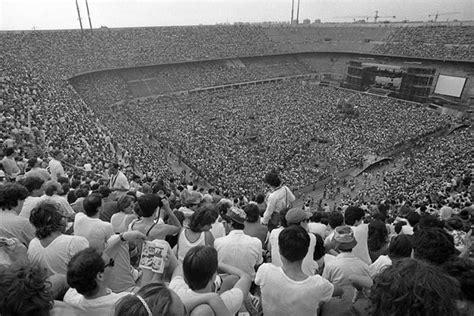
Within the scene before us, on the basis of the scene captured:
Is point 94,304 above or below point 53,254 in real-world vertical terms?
above

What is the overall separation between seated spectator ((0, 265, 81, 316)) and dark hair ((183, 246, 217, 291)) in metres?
0.89

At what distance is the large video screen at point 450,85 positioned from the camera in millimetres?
33750

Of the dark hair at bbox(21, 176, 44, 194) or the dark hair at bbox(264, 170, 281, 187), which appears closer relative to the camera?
the dark hair at bbox(21, 176, 44, 194)

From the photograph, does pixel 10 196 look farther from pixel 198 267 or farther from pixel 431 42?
pixel 431 42

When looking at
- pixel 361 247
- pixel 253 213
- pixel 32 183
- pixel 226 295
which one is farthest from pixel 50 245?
pixel 361 247

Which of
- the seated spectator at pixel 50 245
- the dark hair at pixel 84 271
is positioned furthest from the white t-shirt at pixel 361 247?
the seated spectator at pixel 50 245

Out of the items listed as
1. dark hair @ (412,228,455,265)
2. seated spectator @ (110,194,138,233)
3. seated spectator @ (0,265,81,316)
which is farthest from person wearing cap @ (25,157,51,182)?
dark hair @ (412,228,455,265)

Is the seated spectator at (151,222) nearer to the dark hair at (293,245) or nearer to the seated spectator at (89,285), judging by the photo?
the seated spectator at (89,285)

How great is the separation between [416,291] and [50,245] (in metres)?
3.18

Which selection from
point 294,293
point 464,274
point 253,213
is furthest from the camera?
point 253,213

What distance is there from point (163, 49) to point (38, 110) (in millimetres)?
28961

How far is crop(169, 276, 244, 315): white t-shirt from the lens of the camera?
7.83 feet

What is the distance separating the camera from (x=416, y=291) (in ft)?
5.62

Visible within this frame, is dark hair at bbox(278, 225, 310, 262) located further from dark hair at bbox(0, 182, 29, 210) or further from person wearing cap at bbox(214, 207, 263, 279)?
dark hair at bbox(0, 182, 29, 210)
